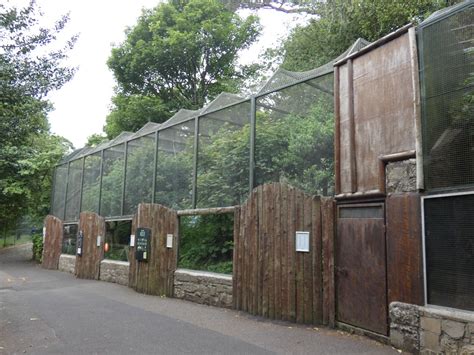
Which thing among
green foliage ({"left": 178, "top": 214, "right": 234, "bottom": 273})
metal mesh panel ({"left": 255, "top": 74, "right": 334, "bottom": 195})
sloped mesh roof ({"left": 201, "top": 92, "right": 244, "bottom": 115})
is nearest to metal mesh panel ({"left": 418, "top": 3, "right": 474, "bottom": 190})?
metal mesh panel ({"left": 255, "top": 74, "right": 334, "bottom": 195})

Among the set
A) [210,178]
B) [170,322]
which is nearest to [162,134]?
[210,178]

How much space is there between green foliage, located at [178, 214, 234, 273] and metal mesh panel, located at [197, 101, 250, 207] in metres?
0.41

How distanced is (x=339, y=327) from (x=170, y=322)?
110 inches

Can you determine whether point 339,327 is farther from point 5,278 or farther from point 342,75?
point 5,278

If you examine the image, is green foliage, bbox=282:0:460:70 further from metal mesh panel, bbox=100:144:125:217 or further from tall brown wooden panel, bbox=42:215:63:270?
tall brown wooden panel, bbox=42:215:63:270

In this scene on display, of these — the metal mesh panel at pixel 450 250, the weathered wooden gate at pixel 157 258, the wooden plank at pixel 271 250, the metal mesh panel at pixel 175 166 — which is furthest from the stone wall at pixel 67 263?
the metal mesh panel at pixel 450 250

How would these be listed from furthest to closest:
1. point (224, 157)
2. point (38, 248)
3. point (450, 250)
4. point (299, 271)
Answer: point (38, 248)
point (224, 157)
point (299, 271)
point (450, 250)

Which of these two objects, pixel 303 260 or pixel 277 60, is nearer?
pixel 303 260

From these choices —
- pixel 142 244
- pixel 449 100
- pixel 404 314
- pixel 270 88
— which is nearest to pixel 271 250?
pixel 404 314

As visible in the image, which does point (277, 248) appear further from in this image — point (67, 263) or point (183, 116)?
point (67, 263)

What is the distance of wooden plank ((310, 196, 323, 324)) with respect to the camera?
6.70 m

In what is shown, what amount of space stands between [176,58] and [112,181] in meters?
9.43

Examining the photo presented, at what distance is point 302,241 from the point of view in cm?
699

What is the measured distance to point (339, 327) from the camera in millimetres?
6406
